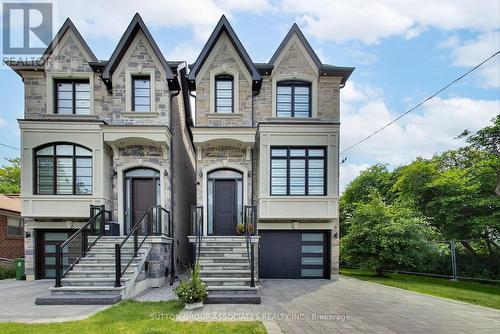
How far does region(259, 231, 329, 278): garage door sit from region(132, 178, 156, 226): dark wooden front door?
Answer: 4159mm

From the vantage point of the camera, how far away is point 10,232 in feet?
50.7

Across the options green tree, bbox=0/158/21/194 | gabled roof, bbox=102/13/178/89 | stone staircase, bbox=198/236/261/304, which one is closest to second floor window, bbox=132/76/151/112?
gabled roof, bbox=102/13/178/89

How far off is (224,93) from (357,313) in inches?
331

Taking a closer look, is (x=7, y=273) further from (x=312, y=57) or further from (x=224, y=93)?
(x=312, y=57)

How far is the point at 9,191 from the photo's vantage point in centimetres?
2870

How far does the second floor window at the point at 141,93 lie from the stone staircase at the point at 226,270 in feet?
16.8

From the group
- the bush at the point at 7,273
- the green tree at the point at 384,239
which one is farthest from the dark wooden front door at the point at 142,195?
the green tree at the point at 384,239

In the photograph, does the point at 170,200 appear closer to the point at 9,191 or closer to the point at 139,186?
the point at 139,186

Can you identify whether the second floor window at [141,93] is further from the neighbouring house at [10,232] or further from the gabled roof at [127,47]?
the neighbouring house at [10,232]

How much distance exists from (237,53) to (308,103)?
10.5 feet

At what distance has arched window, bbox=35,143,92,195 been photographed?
38.1 feet

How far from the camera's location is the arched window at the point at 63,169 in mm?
11625

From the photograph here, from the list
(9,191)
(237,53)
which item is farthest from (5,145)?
(237,53)

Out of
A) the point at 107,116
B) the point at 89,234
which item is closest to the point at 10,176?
the point at 107,116
